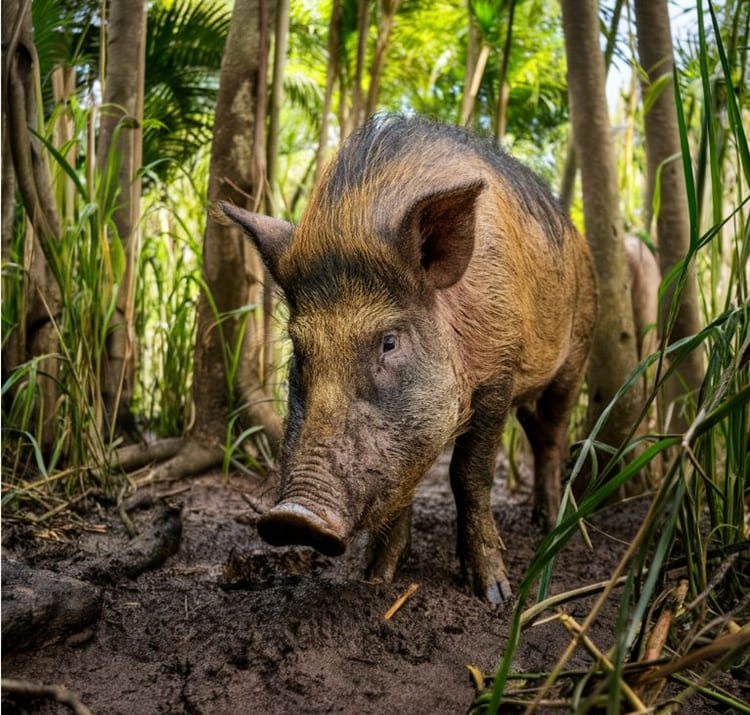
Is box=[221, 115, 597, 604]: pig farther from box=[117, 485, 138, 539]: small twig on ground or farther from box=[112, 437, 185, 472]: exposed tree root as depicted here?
box=[112, 437, 185, 472]: exposed tree root

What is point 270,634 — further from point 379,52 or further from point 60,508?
point 379,52

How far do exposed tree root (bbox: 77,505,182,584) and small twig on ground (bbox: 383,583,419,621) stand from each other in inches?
33.8

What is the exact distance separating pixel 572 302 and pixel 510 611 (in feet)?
5.04

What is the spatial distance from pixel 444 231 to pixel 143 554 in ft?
4.81

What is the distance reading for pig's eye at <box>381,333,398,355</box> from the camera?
2502 mm

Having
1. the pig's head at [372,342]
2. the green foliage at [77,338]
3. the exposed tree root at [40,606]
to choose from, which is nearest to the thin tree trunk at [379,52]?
the green foliage at [77,338]

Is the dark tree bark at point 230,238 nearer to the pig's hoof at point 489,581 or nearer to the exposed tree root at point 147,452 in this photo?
the exposed tree root at point 147,452

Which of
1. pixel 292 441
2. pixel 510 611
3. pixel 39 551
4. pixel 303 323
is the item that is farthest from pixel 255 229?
pixel 510 611

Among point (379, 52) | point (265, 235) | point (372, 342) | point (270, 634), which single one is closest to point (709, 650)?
point (270, 634)

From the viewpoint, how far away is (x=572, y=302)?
367cm

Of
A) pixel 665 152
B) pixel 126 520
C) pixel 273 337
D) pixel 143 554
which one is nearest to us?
pixel 143 554

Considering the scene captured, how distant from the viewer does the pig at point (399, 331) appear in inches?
89.8

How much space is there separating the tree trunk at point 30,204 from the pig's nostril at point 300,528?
135 centimetres

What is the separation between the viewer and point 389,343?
2510mm
